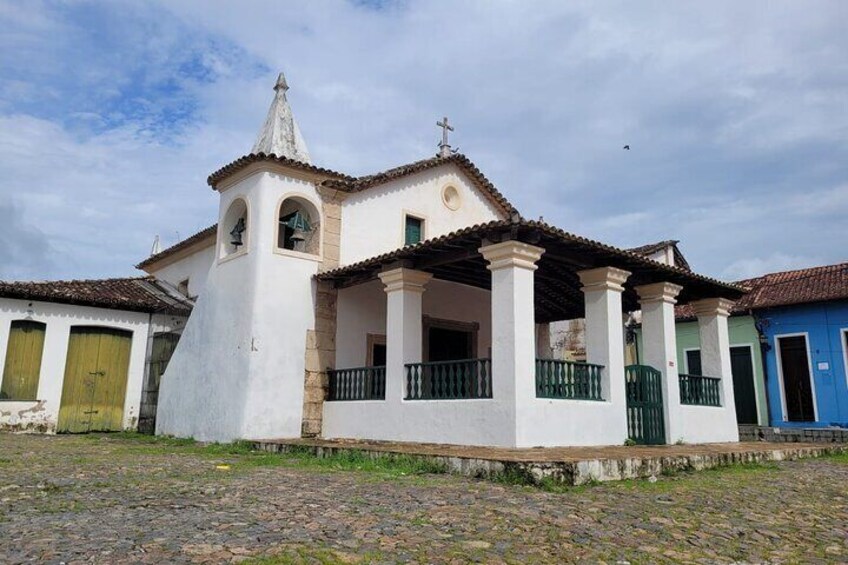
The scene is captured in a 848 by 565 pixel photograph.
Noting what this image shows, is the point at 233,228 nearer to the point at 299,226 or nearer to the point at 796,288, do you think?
the point at 299,226

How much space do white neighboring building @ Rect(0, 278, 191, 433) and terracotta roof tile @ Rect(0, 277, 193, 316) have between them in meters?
0.02

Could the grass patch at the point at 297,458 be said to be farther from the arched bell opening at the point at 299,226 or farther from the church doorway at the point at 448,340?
the church doorway at the point at 448,340

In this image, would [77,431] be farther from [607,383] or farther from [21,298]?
[607,383]

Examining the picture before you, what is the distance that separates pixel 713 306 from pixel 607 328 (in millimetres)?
3816

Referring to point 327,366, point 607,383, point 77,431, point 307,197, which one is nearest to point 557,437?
point 607,383

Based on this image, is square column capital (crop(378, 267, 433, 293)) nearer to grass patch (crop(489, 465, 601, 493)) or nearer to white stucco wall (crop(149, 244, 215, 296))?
grass patch (crop(489, 465, 601, 493))

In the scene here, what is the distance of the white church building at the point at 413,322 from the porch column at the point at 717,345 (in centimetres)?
4

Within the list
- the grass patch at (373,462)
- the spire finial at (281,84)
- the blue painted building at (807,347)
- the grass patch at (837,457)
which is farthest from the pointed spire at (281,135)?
the blue painted building at (807,347)

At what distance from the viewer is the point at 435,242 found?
9.56 metres

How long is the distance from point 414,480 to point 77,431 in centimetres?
1056

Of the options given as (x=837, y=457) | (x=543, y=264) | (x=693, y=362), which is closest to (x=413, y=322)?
(x=543, y=264)

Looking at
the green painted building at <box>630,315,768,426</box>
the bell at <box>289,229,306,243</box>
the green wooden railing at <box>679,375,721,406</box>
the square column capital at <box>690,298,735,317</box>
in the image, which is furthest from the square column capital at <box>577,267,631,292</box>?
the green painted building at <box>630,315,768,426</box>

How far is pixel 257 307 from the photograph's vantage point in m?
11.1

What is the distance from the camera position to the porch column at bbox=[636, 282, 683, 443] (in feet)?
35.8
